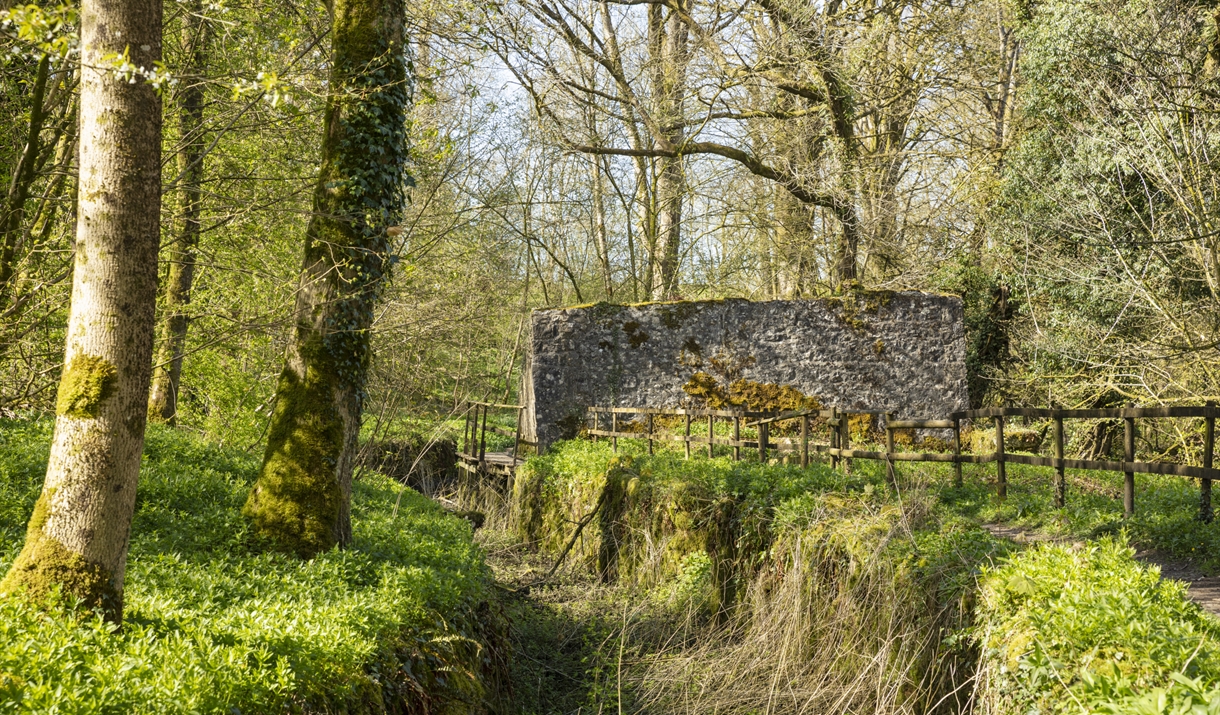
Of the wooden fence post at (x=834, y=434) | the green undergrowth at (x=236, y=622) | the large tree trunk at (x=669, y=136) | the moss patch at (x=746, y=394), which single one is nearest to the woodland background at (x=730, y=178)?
the large tree trunk at (x=669, y=136)

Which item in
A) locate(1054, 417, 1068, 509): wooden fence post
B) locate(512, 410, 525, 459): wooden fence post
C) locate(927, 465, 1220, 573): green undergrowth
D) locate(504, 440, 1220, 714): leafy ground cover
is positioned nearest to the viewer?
locate(504, 440, 1220, 714): leafy ground cover

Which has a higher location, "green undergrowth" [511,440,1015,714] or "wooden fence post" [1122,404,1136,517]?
"wooden fence post" [1122,404,1136,517]

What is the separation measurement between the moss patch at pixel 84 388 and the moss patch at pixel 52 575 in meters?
0.38

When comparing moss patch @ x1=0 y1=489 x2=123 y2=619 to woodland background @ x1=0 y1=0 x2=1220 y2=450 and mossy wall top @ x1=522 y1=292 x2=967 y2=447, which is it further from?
mossy wall top @ x1=522 y1=292 x2=967 y2=447

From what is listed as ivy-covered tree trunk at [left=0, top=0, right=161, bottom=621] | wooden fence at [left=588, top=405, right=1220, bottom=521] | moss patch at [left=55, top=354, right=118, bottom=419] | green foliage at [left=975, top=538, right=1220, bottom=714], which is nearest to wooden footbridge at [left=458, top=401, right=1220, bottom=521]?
wooden fence at [left=588, top=405, right=1220, bottom=521]

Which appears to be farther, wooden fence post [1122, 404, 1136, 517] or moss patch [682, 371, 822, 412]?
moss patch [682, 371, 822, 412]

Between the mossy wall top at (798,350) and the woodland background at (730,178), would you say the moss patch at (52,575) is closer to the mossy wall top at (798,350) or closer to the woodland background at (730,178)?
the woodland background at (730,178)

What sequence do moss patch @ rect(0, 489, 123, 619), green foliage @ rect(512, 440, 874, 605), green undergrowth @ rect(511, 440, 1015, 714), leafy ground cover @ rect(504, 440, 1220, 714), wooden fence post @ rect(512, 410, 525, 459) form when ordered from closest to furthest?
moss patch @ rect(0, 489, 123, 619), leafy ground cover @ rect(504, 440, 1220, 714), green undergrowth @ rect(511, 440, 1015, 714), green foliage @ rect(512, 440, 874, 605), wooden fence post @ rect(512, 410, 525, 459)

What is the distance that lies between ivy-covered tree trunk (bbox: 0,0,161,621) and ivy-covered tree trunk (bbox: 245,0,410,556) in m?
2.26

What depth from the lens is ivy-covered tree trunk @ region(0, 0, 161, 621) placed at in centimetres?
375

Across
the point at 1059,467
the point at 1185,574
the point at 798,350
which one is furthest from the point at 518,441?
the point at 1185,574

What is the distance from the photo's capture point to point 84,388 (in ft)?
12.3

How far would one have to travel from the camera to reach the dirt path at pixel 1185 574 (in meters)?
5.75

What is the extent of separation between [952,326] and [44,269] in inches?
561
